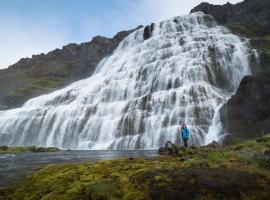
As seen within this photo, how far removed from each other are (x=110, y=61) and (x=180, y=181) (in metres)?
88.1

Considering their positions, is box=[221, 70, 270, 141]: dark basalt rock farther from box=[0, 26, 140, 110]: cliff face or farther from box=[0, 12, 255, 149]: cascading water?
box=[0, 26, 140, 110]: cliff face

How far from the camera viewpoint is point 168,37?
7594 cm

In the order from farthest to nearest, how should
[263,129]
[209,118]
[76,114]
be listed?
[76,114] → [209,118] → [263,129]

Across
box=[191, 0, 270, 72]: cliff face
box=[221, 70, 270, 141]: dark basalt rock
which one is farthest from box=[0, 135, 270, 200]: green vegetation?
box=[191, 0, 270, 72]: cliff face

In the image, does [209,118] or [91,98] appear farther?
[91,98]

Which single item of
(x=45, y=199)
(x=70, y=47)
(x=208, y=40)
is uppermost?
(x=70, y=47)

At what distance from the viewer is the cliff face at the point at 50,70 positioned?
4464 inches

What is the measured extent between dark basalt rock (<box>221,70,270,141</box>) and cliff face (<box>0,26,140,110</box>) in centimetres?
6862

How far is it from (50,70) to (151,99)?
316ft

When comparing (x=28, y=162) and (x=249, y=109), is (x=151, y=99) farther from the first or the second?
(x=28, y=162)

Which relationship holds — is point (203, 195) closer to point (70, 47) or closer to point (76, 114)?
point (76, 114)

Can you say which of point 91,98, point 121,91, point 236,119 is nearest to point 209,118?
point 236,119

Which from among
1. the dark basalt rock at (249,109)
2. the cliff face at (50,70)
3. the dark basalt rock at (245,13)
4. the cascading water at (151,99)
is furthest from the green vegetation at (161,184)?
the cliff face at (50,70)

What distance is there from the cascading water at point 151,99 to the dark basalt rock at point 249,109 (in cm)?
258
